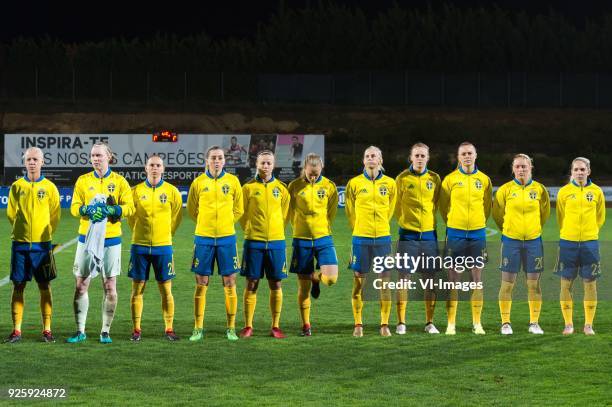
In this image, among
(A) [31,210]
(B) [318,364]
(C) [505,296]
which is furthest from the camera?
(C) [505,296]

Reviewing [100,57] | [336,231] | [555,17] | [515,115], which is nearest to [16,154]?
[336,231]

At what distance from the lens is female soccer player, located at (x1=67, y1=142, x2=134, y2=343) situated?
392 inches

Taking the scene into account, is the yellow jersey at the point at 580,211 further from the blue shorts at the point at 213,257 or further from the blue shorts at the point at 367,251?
the blue shorts at the point at 213,257

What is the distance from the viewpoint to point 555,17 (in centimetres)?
5862

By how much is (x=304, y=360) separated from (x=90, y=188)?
267 centimetres

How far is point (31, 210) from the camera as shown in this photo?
10.3m

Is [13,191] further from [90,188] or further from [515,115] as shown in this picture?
[515,115]

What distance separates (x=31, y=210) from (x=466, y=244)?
438 centimetres

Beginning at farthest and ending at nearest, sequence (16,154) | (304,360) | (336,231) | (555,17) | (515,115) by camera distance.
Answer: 1. (555,17)
2. (515,115)
3. (16,154)
4. (336,231)
5. (304,360)

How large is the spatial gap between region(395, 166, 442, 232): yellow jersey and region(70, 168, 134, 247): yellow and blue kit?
9.05 ft

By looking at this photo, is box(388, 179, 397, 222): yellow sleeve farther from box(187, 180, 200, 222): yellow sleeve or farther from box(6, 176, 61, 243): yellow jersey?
box(6, 176, 61, 243): yellow jersey

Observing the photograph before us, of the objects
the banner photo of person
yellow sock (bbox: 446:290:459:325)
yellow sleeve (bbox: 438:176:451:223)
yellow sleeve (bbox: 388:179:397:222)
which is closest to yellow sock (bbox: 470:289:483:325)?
yellow sock (bbox: 446:290:459:325)

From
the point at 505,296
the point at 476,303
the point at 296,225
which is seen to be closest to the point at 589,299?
the point at 505,296

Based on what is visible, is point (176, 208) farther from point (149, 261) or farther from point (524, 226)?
point (524, 226)
